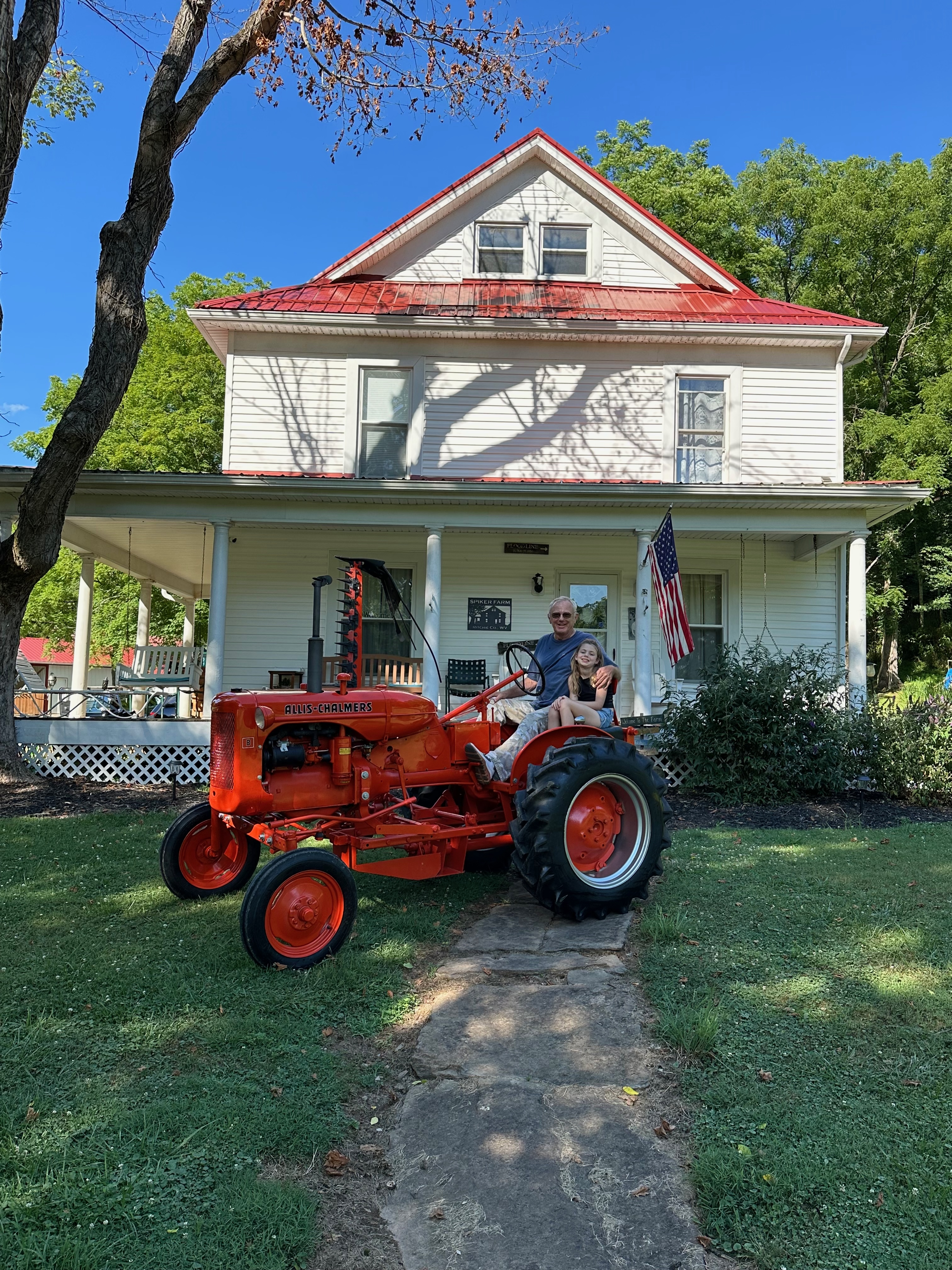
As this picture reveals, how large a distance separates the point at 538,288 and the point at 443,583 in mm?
5022

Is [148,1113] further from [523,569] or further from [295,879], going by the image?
[523,569]

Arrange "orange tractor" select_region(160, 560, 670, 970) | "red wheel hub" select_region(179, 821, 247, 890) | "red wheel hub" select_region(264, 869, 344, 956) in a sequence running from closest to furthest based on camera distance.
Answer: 1. "red wheel hub" select_region(264, 869, 344, 956)
2. "orange tractor" select_region(160, 560, 670, 970)
3. "red wheel hub" select_region(179, 821, 247, 890)

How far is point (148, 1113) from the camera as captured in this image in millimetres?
2768

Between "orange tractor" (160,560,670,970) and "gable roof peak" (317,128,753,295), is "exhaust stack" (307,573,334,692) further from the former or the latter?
"gable roof peak" (317,128,753,295)

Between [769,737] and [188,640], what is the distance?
483 inches

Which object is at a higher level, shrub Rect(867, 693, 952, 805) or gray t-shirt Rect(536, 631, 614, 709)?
gray t-shirt Rect(536, 631, 614, 709)

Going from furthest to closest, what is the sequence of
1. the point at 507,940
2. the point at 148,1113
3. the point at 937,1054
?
the point at 507,940, the point at 937,1054, the point at 148,1113

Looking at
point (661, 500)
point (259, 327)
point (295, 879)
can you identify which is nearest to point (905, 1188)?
point (295, 879)

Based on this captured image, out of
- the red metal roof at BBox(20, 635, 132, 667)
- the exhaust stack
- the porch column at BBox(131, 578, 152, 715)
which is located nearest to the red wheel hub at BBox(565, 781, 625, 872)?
the exhaust stack

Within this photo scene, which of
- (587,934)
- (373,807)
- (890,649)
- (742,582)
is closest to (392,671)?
(742,582)

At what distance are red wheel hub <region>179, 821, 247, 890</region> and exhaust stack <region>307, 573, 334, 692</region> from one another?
3.65 feet

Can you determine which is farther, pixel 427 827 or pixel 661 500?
pixel 661 500

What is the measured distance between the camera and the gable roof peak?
14.0 meters

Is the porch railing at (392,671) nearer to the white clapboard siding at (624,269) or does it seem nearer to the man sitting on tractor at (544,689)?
the man sitting on tractor at (544,689)
